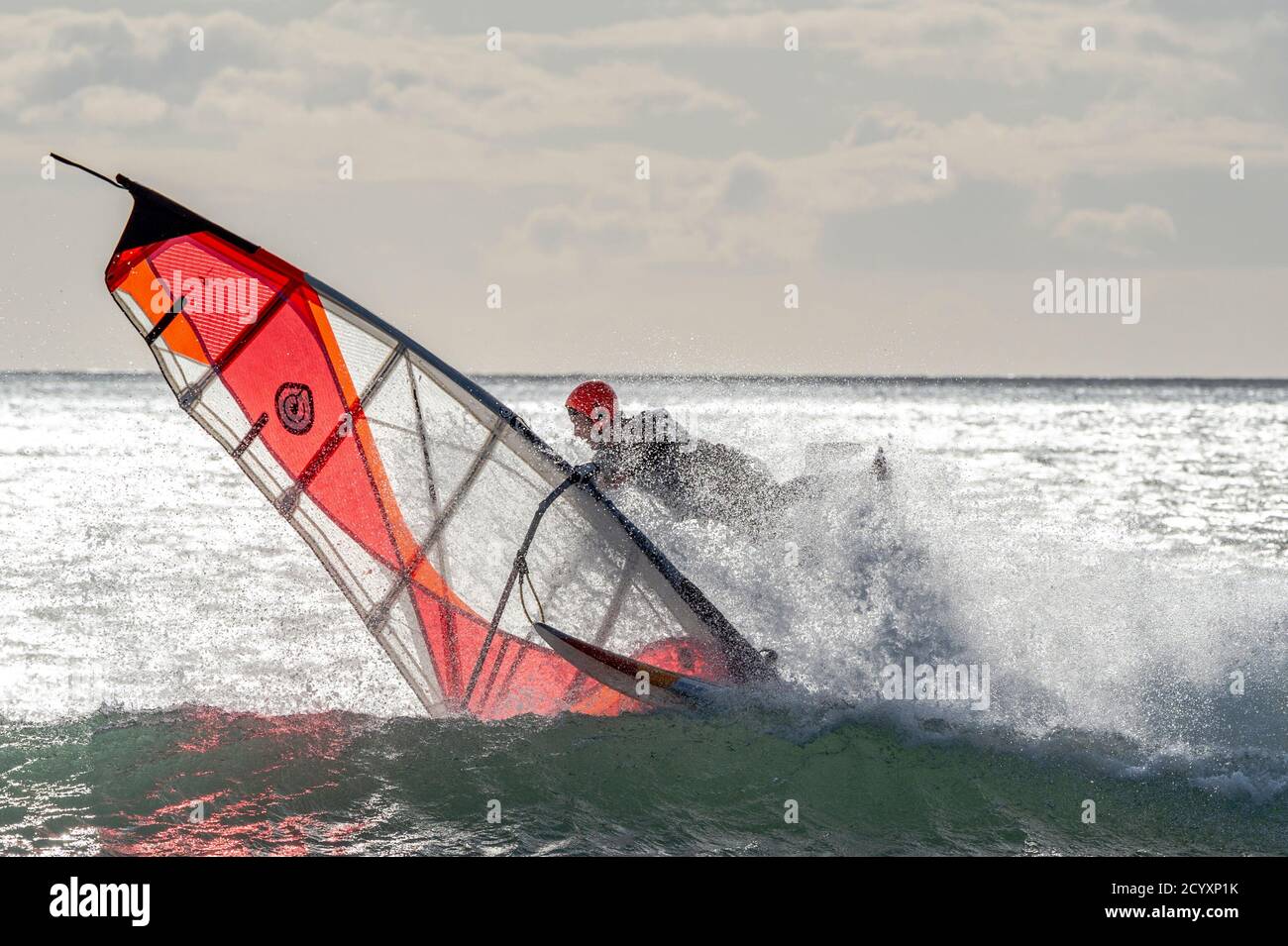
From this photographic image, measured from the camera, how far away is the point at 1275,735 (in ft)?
25.6

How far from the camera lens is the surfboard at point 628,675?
7555 mm

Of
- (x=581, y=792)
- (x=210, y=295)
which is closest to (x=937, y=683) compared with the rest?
(x=581, y=792)

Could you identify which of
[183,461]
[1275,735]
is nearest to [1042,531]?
[1275,735]

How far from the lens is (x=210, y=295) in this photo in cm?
776

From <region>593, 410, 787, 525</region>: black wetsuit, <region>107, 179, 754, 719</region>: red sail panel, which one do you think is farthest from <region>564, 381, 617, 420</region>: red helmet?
<region>107, 179, 754, 719</region>: red sail panel

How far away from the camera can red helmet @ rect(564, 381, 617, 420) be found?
8.23m

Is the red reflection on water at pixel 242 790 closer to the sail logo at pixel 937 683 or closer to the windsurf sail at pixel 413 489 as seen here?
the windsurf sail at pixel 413 489

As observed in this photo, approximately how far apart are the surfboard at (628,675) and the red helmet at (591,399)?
1.38 metres

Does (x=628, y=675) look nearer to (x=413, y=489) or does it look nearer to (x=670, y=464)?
(x=670, y=464)

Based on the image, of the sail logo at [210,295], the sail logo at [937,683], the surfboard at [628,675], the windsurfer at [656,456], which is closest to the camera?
the surfboard at [628,675]

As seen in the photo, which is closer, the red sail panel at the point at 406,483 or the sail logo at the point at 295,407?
the red sail panel at the point at 406,483

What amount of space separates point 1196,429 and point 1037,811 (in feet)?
232

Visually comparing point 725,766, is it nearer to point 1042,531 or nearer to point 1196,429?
point 1042,531

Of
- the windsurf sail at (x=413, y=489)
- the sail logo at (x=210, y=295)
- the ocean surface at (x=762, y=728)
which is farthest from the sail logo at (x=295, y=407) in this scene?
the ocean surface at (x=762, y=728)
